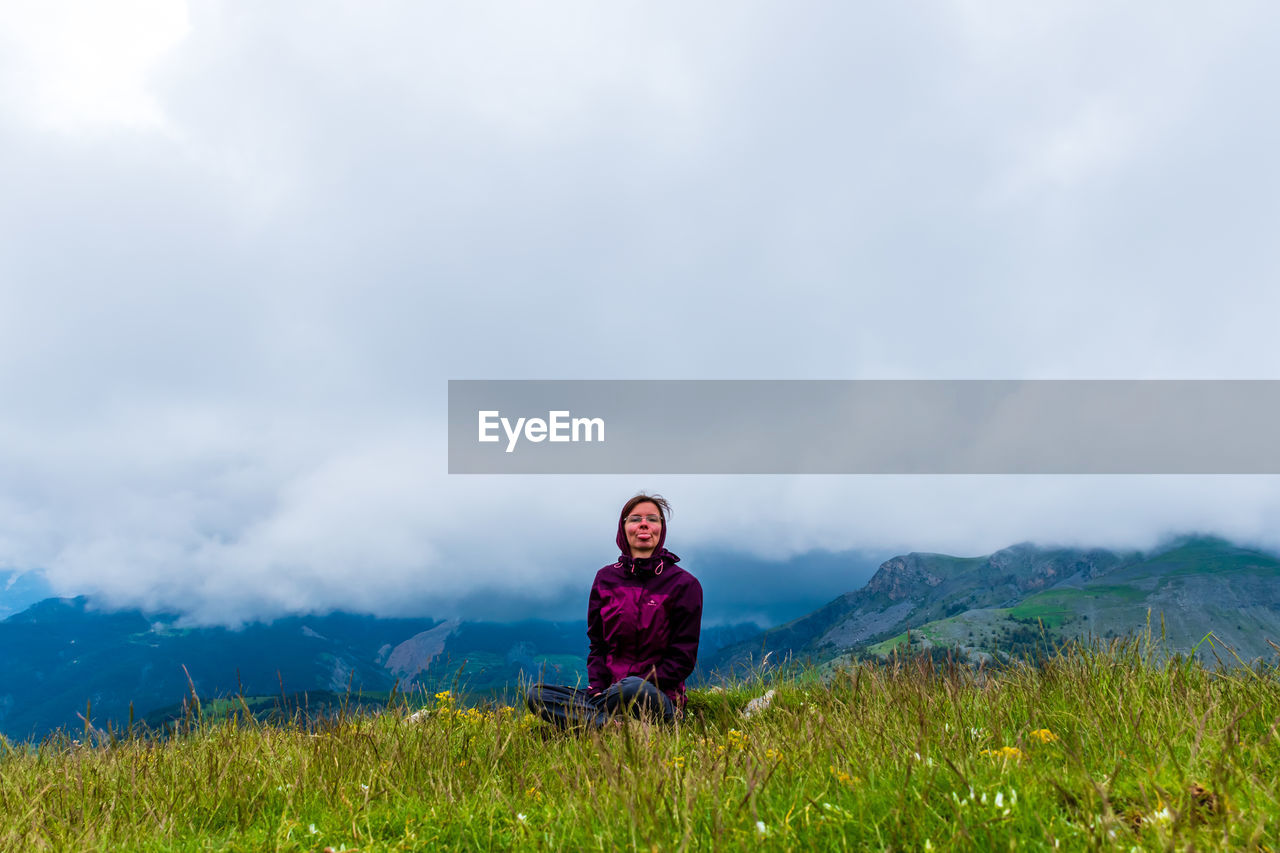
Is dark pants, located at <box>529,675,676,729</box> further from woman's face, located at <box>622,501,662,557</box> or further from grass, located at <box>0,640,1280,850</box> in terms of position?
woman's face, located at <box>622,501,662,557</box>

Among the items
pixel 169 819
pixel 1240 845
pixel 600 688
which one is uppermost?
pixel 1240 845

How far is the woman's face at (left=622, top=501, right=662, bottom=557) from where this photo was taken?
359 inches

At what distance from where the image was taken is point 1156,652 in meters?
6.22

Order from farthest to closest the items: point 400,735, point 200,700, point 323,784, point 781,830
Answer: point 200,700 < point 400,735 < point 323,784 < point 781,830

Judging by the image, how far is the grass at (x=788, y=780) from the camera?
315 centimetres

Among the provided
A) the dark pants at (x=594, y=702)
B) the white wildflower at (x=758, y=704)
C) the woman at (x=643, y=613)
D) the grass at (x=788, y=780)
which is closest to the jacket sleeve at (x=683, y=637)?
the woman at (x=643, y=613)

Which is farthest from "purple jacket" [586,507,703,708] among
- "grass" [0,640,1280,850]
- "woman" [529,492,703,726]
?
"grass" [0,640,1280,850]

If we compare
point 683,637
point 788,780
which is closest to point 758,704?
point 683,637

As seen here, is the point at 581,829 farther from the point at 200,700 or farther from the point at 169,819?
the point at 200,700

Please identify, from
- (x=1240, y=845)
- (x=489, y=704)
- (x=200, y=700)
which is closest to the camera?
→ (x=1240, y=845)

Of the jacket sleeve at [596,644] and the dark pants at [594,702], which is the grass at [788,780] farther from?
the jacket sleeve at [596,644]

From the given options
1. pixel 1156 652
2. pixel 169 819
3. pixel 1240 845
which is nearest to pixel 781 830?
pixel 1240 845

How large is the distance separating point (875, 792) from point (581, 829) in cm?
148

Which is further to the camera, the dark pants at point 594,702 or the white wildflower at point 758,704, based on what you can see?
the white wildflower at point 758,704
